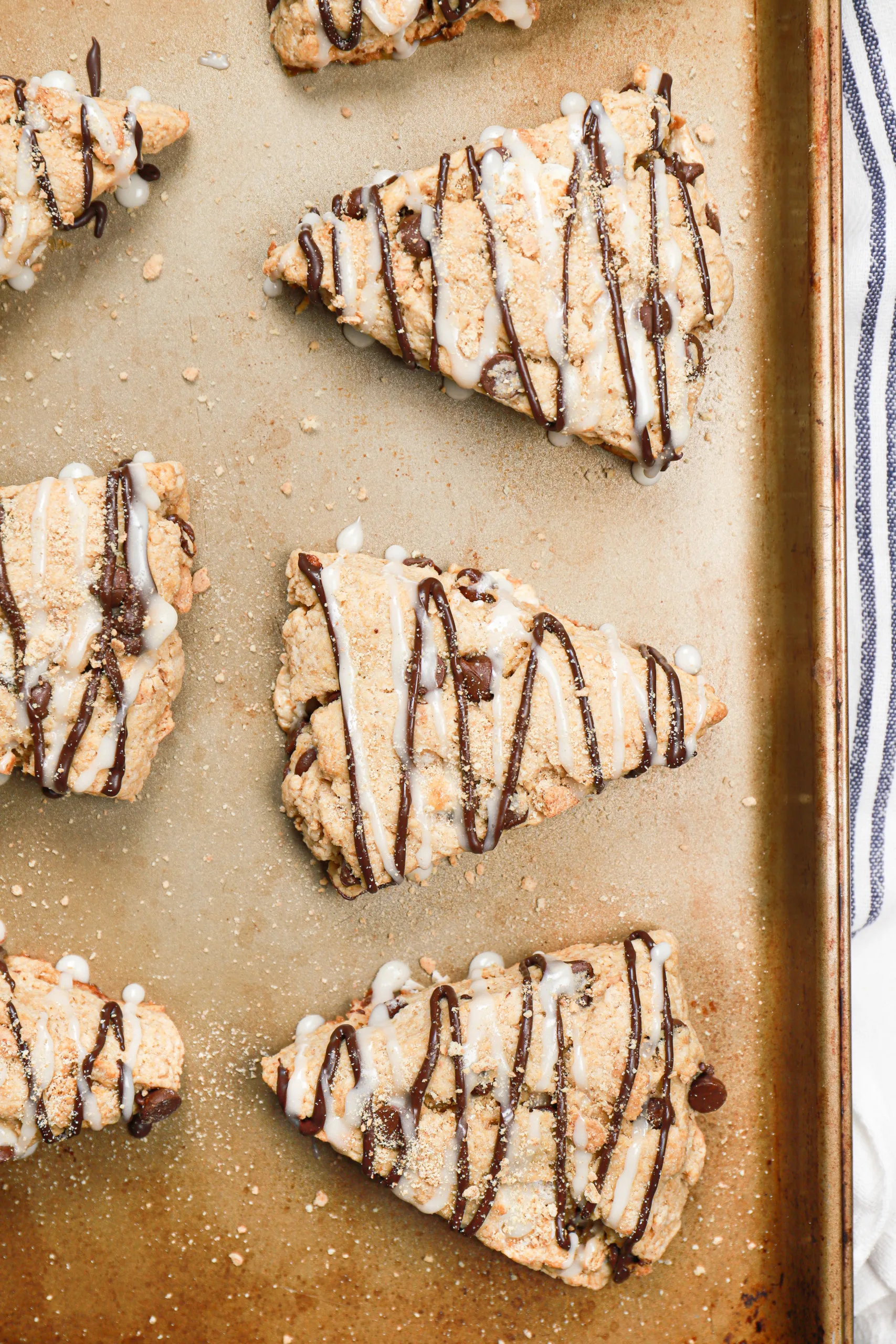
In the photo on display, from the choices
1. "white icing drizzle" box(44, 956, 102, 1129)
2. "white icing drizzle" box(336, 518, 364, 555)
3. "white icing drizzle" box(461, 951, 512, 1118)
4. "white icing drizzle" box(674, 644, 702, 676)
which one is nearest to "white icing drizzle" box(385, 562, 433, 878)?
"white icing drizzle" box(336, 518, 364, 555)

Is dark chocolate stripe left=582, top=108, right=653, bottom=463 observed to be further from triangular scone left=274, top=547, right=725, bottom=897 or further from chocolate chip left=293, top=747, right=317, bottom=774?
chocolate chip left=293, top=747, right=317, bottom=774

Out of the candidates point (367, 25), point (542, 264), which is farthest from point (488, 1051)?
point (367, 25)

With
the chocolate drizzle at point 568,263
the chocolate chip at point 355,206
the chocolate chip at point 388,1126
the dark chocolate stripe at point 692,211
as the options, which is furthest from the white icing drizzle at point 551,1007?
the chocolate chip at point 355,206

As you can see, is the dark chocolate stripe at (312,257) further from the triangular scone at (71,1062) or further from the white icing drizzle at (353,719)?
the triangular scone at (71,1062)

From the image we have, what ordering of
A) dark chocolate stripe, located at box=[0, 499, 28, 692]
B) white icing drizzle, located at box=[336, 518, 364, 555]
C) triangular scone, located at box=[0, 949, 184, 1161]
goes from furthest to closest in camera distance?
white icing drizzle, located at box=[336, 518, 364, 555] → triangular scone, located at box=[0, 949, 184, 1161] → dark chocolate stripe, located at box=[0, 499, 28, 692]

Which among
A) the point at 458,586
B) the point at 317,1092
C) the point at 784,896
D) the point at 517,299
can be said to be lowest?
the point at 317,1092

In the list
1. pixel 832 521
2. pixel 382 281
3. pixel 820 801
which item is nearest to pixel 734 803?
pixel 820 801

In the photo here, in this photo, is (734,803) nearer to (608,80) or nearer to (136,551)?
(136,551)
